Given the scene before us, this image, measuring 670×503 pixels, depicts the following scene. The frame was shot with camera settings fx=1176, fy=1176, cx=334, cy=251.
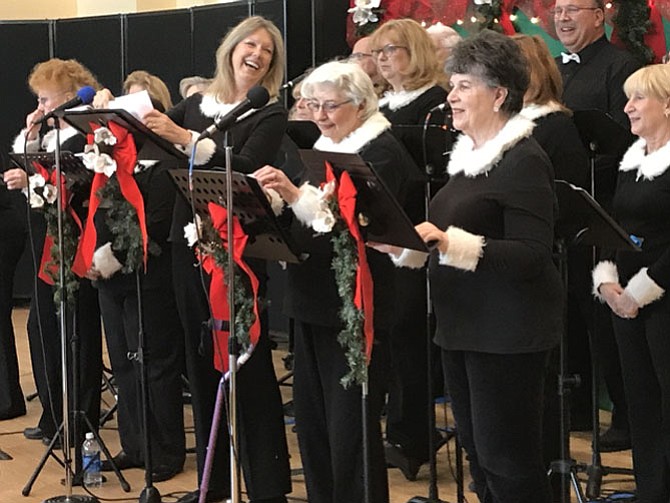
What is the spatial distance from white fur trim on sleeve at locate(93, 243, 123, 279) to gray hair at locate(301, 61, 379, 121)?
132cm

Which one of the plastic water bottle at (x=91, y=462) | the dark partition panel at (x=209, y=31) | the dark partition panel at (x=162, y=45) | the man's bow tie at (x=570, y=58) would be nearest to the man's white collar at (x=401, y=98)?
the man's bow tie at (x=570, y=58)

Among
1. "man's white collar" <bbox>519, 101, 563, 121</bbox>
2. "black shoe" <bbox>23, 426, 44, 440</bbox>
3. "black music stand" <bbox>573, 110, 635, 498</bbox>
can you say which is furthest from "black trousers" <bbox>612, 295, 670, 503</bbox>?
"black shoe" <bbox>23, 426, 44, 440</bbox>

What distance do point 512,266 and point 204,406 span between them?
5.56 ft

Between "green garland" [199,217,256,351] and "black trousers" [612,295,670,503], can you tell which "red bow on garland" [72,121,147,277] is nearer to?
"green garland" [199,217,256,351]

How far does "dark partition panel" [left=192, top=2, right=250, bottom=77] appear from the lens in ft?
26.9

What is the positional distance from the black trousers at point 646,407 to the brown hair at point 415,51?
152 centimetres

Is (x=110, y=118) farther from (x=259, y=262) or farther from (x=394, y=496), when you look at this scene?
(x=394, y=496)

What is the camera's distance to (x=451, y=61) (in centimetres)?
346

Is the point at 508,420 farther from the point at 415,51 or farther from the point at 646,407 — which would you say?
the point at 415,51

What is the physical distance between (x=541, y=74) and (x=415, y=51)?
2.74ft

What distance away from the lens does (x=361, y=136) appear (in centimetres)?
377

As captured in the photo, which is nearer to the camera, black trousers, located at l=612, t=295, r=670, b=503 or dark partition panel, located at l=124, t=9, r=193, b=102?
black trousers, located at l=612, t=295, r=670, b=503

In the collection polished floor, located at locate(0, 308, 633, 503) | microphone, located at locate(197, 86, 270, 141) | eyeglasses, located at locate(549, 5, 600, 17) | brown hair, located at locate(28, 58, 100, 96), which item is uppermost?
eyeglasses, located at locate(549, 5, 600, 17)

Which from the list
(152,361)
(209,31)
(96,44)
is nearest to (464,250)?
(152,361)
